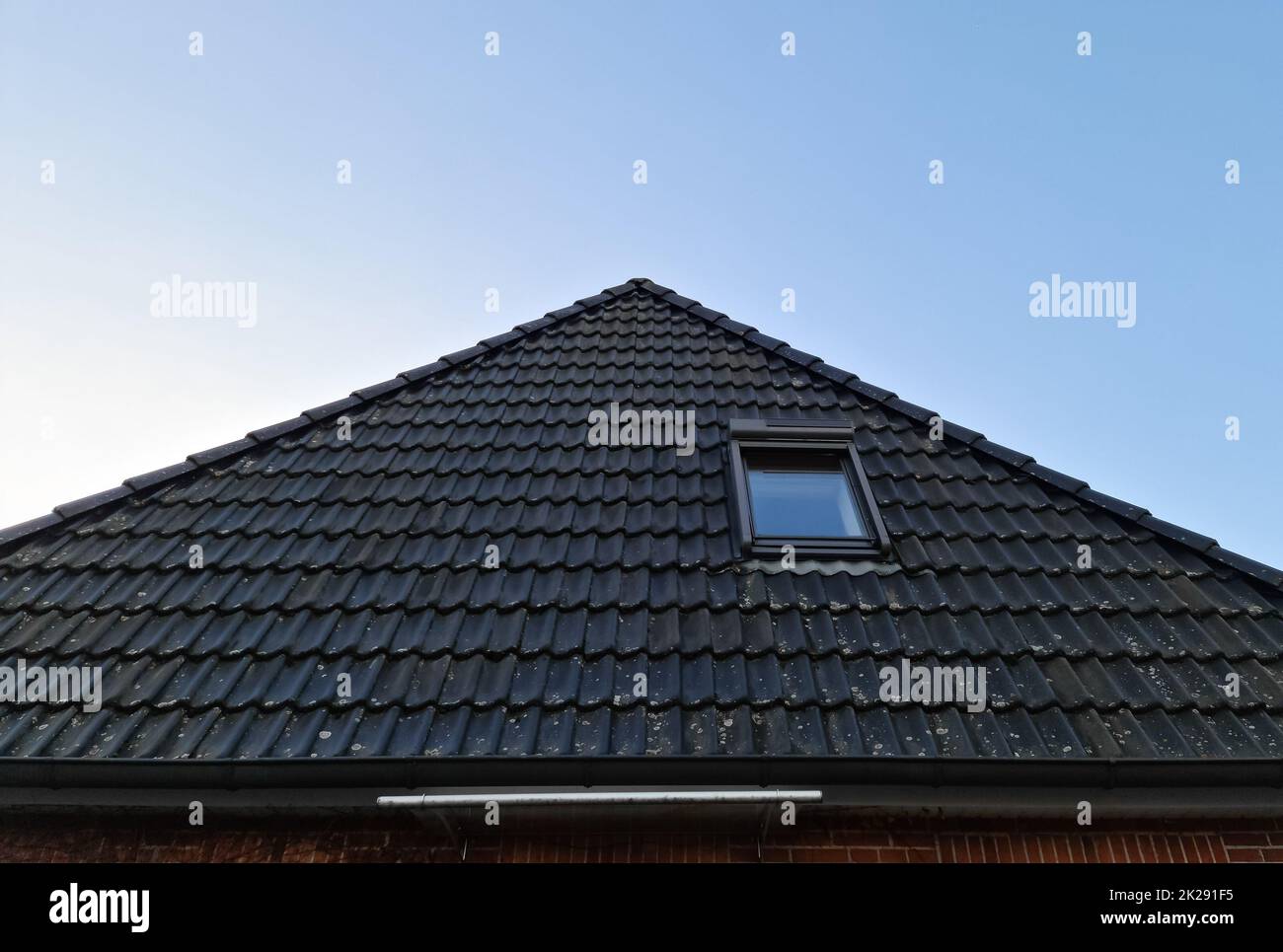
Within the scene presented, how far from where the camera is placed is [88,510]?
15.7 feet

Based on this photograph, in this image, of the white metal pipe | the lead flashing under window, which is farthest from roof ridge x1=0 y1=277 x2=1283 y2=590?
the white metal pipe

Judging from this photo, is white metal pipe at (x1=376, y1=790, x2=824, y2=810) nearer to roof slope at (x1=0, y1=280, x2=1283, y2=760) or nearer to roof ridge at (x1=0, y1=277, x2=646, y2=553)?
roof slope at (x1=0, y1=280, x2=1283, y2=760)

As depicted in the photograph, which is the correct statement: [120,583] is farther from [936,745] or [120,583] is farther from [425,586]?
[936,745]

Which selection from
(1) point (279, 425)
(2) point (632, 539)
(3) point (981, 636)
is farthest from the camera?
(1) point (279, 425)

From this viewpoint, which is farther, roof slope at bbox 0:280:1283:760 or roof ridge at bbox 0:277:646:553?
roof ridge at bbox 0:277:646:553

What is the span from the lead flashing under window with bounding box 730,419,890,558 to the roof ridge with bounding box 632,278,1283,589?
0.70m

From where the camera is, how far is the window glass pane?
15.0ft

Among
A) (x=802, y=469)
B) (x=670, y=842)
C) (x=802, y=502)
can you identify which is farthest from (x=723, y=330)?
(x=670, y=842)

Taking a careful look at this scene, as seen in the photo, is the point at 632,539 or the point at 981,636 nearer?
the point at 981,636

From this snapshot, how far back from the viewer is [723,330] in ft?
23.0

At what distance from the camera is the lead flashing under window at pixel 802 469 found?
4.34m
